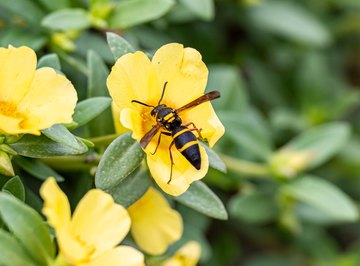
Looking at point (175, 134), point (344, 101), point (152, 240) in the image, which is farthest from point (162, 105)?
point (344, 101)

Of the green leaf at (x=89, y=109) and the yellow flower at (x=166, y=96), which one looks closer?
the yellow flower at (x=166, y=96)

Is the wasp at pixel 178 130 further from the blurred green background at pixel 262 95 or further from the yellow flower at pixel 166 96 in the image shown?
the blurred green background at pixel 262 95

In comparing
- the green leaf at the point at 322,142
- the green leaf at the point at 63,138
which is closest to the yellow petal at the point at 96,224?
the green leaf at the point at 63,138

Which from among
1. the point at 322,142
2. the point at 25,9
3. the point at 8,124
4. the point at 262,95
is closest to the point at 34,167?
the point at 8,124

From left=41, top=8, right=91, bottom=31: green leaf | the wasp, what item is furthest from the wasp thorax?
left=41, top=8, right=91, bottom=31: green leaf

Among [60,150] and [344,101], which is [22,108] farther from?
[344,101]

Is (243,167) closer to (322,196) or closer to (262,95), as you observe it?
(322,196)
